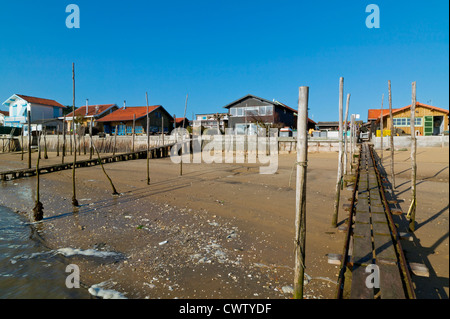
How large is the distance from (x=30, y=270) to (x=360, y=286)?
596 centimetres

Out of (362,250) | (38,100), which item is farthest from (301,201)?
(38,100)

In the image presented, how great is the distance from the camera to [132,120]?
129 ft

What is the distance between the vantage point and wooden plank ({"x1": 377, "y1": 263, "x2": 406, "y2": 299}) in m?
3.03

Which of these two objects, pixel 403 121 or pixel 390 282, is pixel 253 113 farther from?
pixel 390 282

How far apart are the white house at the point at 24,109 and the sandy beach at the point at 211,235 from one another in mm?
42699

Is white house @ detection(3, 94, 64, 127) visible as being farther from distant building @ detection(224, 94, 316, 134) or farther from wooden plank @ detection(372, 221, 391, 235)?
wooden plank @ detection(372, 221, 391, 235)

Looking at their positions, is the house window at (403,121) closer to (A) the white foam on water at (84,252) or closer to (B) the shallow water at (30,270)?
(A) the white foam on water at (84,252)

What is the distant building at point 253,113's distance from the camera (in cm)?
3777

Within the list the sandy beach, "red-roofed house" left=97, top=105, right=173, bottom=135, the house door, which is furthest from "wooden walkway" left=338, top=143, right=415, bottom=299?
"red-roofed house" left=97, top=105, right=173, bottom=135

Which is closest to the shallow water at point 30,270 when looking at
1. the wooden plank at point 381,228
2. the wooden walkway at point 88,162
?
the wooden plank at point 381,228

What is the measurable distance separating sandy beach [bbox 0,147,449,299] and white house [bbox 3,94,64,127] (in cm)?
4270
